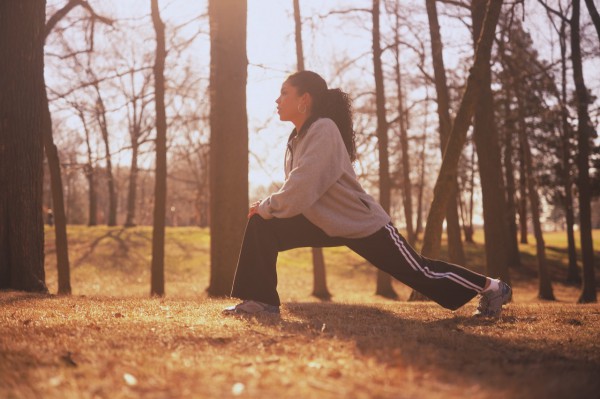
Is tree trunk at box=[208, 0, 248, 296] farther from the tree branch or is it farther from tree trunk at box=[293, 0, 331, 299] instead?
tree trunk at box=[293, 0, 331, 299]

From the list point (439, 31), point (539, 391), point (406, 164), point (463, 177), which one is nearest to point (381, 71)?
point (439, 31)

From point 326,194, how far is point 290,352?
1.81 m

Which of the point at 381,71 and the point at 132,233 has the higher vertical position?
the point at 381,71

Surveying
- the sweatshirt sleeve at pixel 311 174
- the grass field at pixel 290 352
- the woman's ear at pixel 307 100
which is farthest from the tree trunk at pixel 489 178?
the sweatshirt sleeve at pixel 311 174

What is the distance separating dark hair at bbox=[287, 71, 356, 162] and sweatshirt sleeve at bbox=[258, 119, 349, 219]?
1.18ft

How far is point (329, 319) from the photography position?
4984mm

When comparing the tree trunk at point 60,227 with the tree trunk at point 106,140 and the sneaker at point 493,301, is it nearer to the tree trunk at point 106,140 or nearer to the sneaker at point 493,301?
the tree trunk at point 106,140

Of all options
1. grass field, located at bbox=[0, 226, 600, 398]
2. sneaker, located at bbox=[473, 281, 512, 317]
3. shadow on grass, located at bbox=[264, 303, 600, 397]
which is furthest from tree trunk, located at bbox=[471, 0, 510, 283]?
shadow on grass, located at bbox=[264, 303, 600, 397]

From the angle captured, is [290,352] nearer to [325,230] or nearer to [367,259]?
[325,230]

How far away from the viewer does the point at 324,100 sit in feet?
17.2

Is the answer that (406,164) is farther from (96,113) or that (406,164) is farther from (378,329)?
(378,329)

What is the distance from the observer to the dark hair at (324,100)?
5.22 meters

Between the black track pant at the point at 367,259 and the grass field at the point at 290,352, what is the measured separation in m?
0.28

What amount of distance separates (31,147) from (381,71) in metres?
12.5
